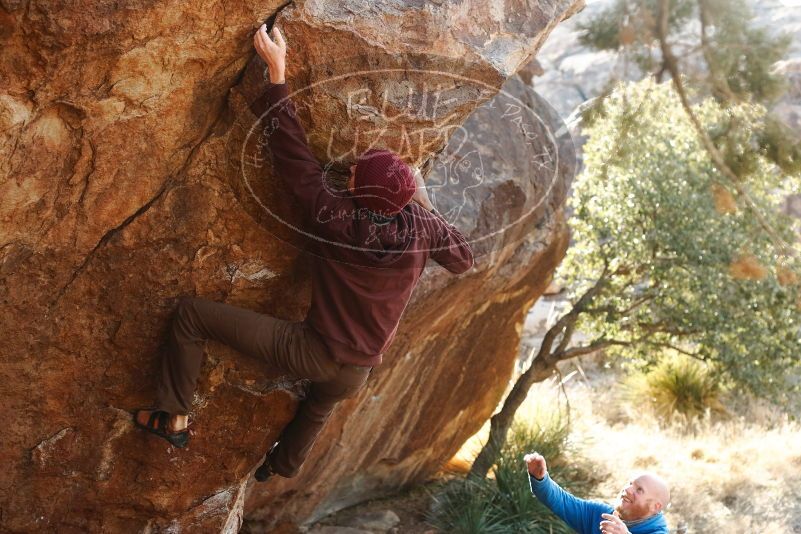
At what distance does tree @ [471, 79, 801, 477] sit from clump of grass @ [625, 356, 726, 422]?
3294 millimetres

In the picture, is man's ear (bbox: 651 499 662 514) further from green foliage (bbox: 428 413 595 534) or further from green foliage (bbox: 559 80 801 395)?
green foliage (bbox: 559 80 801 395)

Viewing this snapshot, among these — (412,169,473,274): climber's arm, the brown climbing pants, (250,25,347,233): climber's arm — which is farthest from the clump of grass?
(250,25,347,233): climber's arm

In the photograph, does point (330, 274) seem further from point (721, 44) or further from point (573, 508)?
point (721, 44)

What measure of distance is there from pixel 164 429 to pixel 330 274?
3.97ft

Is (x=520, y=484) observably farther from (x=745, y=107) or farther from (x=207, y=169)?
(x=207, y=169)

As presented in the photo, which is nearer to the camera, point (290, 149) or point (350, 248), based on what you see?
point (290, 149)

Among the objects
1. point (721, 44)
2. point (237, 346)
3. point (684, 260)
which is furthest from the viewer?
point (684, 260)

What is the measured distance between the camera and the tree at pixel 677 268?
8047mm

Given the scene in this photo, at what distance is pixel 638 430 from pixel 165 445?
8.35 metres

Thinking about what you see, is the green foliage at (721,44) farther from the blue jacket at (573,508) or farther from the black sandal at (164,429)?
the black sandal at (164,429)

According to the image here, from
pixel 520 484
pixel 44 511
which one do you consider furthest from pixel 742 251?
pixel 44 511

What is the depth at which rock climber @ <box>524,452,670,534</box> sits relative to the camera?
4445 mm

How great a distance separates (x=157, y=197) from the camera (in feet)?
13.7

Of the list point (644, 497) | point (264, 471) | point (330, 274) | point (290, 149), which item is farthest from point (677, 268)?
point (290, 149)
